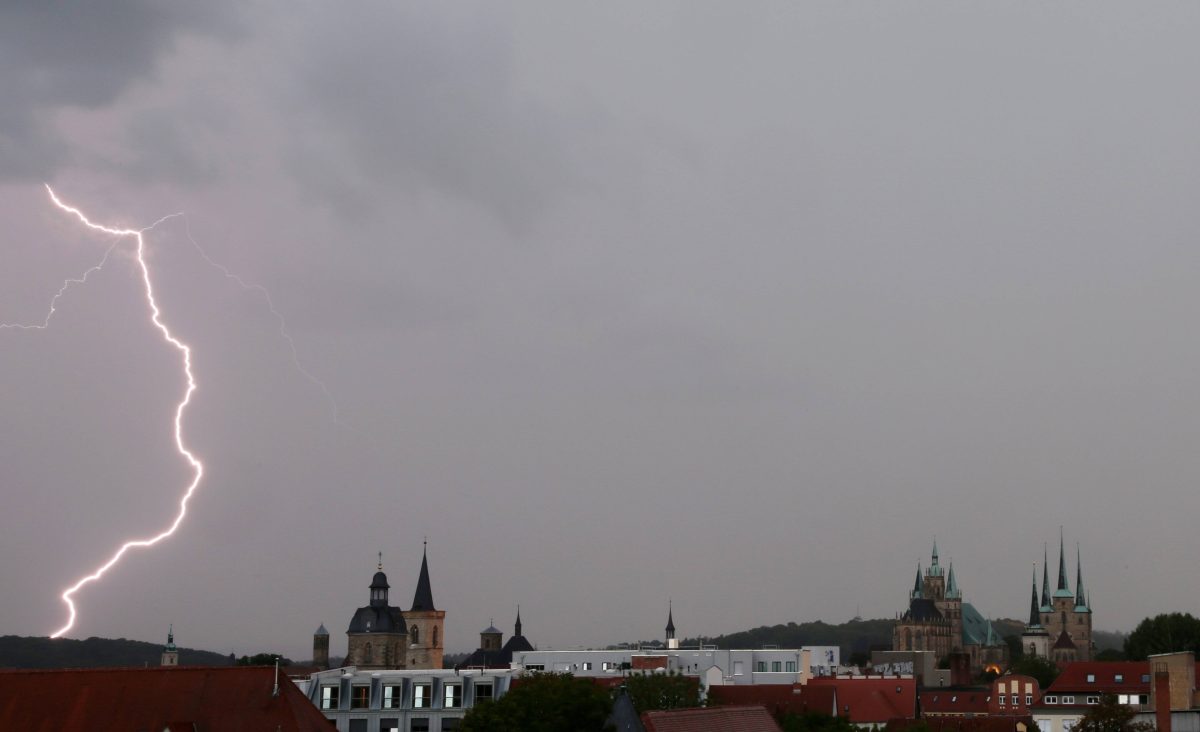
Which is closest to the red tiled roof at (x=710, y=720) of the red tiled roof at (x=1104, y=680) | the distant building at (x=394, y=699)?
the distant building at (x=394, y=699)

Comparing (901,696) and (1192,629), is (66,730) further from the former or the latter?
(1192,629)

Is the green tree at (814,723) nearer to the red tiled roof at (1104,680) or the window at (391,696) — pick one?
the window at (391,696)

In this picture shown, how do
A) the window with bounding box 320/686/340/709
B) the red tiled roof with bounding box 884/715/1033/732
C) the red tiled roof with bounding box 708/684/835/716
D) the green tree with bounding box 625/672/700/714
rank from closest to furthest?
the green tree with bounding box 625/672/700/714 → the window with bounding box 320/686/340/709 → the red tiled roof with bounding box 708/684/835/716 → the red tiled roof with bounding box 884/715/1033/732

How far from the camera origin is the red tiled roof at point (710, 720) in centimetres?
5025

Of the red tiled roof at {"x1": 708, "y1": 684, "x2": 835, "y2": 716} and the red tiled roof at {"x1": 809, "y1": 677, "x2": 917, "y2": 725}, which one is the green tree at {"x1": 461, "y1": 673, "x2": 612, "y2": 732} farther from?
the red tiled roof at {"x1": 809, "y1": 677, "x2": 917, "y2": 725}

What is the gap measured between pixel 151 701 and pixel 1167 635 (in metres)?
138

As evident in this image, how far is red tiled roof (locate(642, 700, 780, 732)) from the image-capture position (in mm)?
50250

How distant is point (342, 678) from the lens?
97688mm

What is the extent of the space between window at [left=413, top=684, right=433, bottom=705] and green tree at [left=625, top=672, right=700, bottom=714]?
52.5 feet

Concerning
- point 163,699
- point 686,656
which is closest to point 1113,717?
point 163,699

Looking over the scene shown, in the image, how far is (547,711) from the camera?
65688mm

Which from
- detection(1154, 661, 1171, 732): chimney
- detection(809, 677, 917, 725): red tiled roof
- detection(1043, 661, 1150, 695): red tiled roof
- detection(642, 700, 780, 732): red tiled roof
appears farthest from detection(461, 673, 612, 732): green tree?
detection(1043, 661, 1150, 695): red tiled roof

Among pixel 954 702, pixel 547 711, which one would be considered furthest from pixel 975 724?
pixel 547 711

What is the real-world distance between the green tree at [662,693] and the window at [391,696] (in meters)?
17.4
